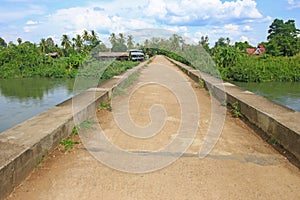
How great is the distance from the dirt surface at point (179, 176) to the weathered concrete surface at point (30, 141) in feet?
0.33

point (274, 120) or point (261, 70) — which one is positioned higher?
point (261, 70)

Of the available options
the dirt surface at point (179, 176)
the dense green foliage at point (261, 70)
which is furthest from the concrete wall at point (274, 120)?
the dense green foliage at point (261, 70)

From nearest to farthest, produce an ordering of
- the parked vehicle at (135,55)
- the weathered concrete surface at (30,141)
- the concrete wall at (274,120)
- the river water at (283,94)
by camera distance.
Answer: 1. the weathered concrete surface at (30,141)
2. the concrete wall at (274,120)
3. the river water at (283,94)
4. the parked vehicle at (135,55)

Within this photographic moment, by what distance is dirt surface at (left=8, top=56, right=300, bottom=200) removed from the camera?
2.33 metres

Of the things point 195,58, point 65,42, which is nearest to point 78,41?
point 65,42

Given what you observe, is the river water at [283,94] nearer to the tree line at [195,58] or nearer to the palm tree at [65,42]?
the tree line at [195,58]

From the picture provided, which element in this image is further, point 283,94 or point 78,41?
point 78,41

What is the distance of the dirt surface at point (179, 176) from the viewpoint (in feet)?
7.64

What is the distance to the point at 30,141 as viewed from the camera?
2775mm

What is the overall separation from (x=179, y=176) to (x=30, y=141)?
1.56 meters

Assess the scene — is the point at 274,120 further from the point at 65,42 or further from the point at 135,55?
the point at 65,42

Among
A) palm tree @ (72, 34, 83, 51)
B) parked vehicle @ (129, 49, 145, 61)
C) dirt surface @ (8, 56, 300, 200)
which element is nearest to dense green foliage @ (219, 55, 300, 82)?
dirt surface @ (8, 56, 300, 200)

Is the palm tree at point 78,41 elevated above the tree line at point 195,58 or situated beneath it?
elevated above

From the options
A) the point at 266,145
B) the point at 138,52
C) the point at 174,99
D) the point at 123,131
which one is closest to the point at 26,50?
the point at 138,52
